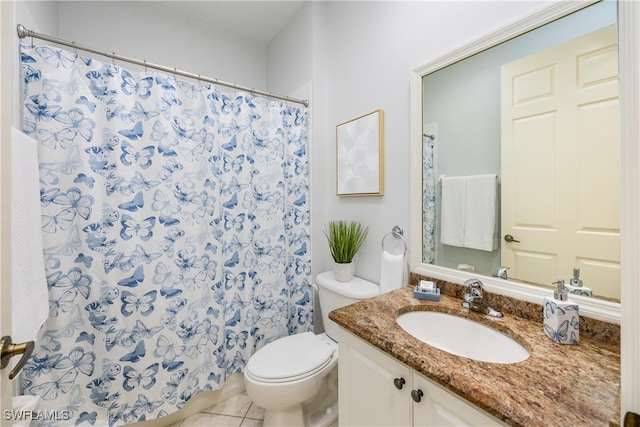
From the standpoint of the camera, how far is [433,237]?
1202 millimetres

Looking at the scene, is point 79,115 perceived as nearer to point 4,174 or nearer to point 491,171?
point 4,174

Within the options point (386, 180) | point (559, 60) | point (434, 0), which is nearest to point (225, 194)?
point (386, 180)

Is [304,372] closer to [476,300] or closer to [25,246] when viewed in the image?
[476,300]

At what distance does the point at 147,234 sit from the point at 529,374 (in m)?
1.58

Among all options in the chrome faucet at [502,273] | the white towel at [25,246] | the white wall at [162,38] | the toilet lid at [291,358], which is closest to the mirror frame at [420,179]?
the chrome faucet at [502,273]

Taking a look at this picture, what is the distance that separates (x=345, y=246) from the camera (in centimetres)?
150

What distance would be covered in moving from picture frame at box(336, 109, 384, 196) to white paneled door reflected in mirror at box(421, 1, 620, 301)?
26cm

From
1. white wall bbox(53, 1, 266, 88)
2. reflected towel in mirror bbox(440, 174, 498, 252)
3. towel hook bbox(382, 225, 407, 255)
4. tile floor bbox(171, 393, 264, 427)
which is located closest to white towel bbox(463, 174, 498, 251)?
reflected towel in mirror bbox(440, 174, 498, 252)

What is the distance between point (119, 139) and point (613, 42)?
191 centimetres

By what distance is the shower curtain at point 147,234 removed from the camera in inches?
45.8

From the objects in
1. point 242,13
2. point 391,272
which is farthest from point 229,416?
point 242,13

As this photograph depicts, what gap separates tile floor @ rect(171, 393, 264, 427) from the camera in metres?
1.45

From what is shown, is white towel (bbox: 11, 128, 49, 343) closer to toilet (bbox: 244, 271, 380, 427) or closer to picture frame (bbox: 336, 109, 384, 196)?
toilet (bbox: 244, 271, 380, 427)

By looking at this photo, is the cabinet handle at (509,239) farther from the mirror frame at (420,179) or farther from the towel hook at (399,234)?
the towel hook at (399,234)
